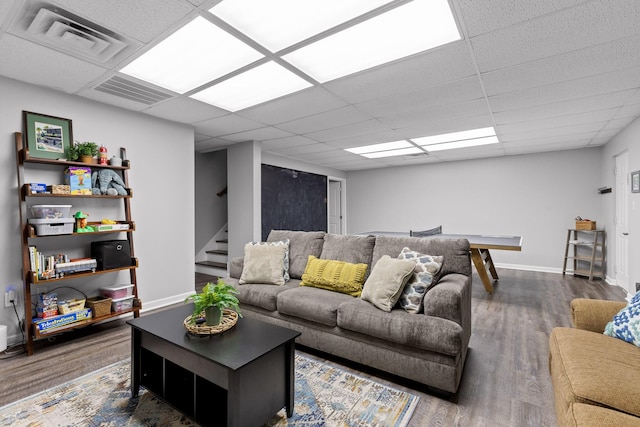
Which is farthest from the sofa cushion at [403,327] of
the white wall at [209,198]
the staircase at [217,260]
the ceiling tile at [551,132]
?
the white wall at [209,198]

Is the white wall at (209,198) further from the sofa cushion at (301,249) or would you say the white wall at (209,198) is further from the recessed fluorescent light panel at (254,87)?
the sofa cushion at (301,249)

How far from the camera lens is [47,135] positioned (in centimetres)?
278

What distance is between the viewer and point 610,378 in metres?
1.26

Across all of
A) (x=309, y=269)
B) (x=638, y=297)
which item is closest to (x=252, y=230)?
(x=309, y=269)

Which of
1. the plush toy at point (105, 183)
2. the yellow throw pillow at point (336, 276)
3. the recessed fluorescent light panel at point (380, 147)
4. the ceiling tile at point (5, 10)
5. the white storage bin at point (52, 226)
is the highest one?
the ceiling tile at point (5, 10)

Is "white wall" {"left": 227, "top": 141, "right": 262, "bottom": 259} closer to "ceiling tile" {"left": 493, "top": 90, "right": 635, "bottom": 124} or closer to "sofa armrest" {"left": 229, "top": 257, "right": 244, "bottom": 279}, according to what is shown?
"sofa armrest" {"left": 229, "top": 257, "right": 244, "bottom": 279}

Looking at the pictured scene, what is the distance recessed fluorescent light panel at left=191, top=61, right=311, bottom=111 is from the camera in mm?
2502

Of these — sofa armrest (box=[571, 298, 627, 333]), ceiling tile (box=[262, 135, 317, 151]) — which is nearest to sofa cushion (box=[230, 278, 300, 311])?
sofa armrest (box=[571, 298, 627, 333])

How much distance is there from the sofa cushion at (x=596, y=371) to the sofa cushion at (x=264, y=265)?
84.6 inches

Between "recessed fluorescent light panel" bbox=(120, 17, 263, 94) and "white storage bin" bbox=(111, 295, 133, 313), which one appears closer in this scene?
"recessed fluorescent light panel" bbox=(120, 17, 263, 94)

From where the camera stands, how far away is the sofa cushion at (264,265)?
9.67 ft

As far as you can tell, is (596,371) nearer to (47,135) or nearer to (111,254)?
(111,254)

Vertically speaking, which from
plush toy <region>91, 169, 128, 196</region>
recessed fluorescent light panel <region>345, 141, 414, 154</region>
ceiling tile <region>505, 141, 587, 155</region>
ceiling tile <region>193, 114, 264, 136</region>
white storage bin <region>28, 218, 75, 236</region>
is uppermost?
ceiling tile <region>193, 114, 264, 136</region>

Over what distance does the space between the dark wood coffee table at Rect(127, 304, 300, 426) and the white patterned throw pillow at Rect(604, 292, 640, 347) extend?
1.82m
